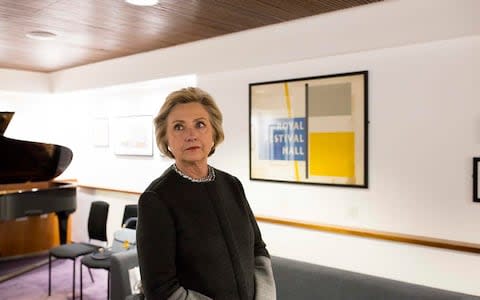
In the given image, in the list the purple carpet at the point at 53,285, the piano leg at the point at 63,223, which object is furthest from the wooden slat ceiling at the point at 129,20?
the purple carpet at the point at 53,285

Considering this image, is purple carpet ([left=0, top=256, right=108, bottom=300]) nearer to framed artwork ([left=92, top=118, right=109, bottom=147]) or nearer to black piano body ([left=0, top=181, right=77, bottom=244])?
black piano body ([left=0, top=181, right=77, bottom=244])

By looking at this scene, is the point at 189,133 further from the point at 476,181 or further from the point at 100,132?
the point at 100,132

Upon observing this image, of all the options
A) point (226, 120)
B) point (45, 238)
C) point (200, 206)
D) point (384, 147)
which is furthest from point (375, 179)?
point (45, 238)

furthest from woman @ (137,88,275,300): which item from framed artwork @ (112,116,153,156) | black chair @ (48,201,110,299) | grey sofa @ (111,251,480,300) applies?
framed artwork @ (112,116,153,156)

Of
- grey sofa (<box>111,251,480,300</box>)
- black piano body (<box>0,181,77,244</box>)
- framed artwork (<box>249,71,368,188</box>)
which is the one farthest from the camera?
black piano body (<box>0,181,77,244</box>)

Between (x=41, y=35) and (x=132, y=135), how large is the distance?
1.97 m

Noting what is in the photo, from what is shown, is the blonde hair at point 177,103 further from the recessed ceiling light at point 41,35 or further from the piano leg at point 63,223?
the piano leg at point 63,223

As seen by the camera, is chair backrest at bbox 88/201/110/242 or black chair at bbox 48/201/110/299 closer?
black chair at bbox 48/201/110/299

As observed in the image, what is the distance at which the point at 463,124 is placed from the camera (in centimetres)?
278

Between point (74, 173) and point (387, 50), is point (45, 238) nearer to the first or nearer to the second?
point (74, 173)

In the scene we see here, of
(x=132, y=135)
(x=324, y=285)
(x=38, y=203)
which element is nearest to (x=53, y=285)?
(x=38, y=203)

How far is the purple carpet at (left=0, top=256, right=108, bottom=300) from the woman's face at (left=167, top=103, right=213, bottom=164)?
3.30m

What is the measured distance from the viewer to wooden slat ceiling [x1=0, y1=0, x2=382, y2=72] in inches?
117

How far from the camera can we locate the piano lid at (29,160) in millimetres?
4367
